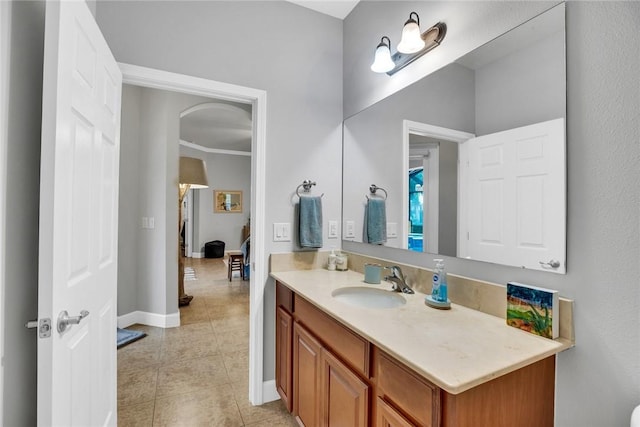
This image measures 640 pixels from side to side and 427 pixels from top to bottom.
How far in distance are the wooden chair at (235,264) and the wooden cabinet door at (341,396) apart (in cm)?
434

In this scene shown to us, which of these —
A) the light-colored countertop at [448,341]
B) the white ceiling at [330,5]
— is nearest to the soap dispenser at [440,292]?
the light-colored countertop at [448,341]

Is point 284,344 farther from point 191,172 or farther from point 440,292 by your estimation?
point 191,172

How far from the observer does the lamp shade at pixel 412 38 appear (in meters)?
1.51

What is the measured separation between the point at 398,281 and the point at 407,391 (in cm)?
72

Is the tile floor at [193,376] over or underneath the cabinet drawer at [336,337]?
underneath

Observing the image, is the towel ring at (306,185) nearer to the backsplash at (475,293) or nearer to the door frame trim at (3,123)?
the backsplash at (475,293)

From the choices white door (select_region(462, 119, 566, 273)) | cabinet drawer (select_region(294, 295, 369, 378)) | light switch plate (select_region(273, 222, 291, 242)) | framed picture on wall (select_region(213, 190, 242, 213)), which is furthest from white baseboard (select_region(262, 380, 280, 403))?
framed picture on wall (select_region(213, 190, 242, 213))

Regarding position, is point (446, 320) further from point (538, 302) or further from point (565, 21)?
point (565, 21)

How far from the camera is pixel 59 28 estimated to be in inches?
36.6

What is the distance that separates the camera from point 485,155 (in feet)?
4.22

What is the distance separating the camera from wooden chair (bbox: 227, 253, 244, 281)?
5430 millimetres

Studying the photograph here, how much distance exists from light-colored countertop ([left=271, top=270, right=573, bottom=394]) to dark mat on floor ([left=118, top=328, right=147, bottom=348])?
7.72 feet

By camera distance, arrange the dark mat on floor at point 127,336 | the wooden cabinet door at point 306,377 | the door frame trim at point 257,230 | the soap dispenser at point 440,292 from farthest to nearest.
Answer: the dark mat on floor at point 127,336 < the door frame trim at point 257,230 < the wooden cabinet door at point 306,377 < the soap dispenser at point 440,292

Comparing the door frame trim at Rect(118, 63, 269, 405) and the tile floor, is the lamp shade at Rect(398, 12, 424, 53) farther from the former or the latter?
the tile floor
